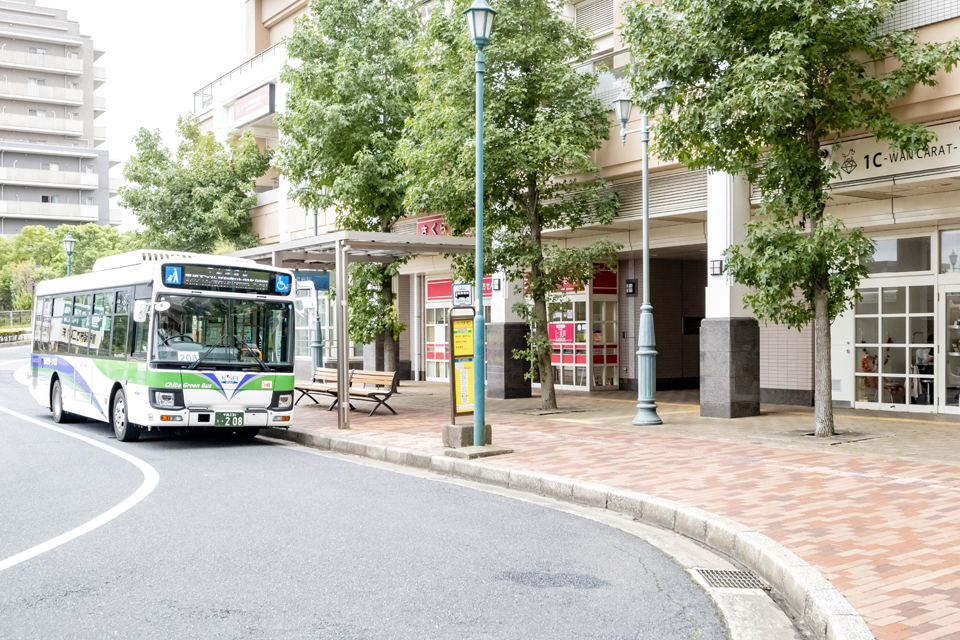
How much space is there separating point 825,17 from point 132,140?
2572cm

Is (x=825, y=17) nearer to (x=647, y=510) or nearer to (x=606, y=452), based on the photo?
(x=606, y=452)

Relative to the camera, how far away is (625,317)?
23.0 m

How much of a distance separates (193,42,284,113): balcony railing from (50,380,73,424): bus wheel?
53.6ft

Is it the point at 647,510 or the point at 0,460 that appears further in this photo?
the point at 0,460

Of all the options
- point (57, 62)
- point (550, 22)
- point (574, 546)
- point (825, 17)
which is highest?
point (57, 62)

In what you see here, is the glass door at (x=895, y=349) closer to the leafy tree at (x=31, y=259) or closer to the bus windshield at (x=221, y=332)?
the bus windshield at (x=221, y=332)

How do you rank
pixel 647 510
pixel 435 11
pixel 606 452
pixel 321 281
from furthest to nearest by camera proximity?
pixel 321 281 → pixel 435 11 → pixel 606 452 → pixel 647 510

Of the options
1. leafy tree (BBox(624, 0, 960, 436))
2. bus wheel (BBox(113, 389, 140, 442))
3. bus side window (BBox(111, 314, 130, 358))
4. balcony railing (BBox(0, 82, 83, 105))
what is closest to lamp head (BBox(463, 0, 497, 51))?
leafy tree (BBox(624, 0, 960, 436))

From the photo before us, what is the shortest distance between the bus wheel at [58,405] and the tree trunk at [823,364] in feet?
43.0

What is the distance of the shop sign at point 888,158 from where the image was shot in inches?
490

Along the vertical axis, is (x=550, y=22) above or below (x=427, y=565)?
above

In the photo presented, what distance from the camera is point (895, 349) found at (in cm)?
1593

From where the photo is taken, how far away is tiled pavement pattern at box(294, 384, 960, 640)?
5.52m

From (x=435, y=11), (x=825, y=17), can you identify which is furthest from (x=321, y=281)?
(x=825, y=17)
